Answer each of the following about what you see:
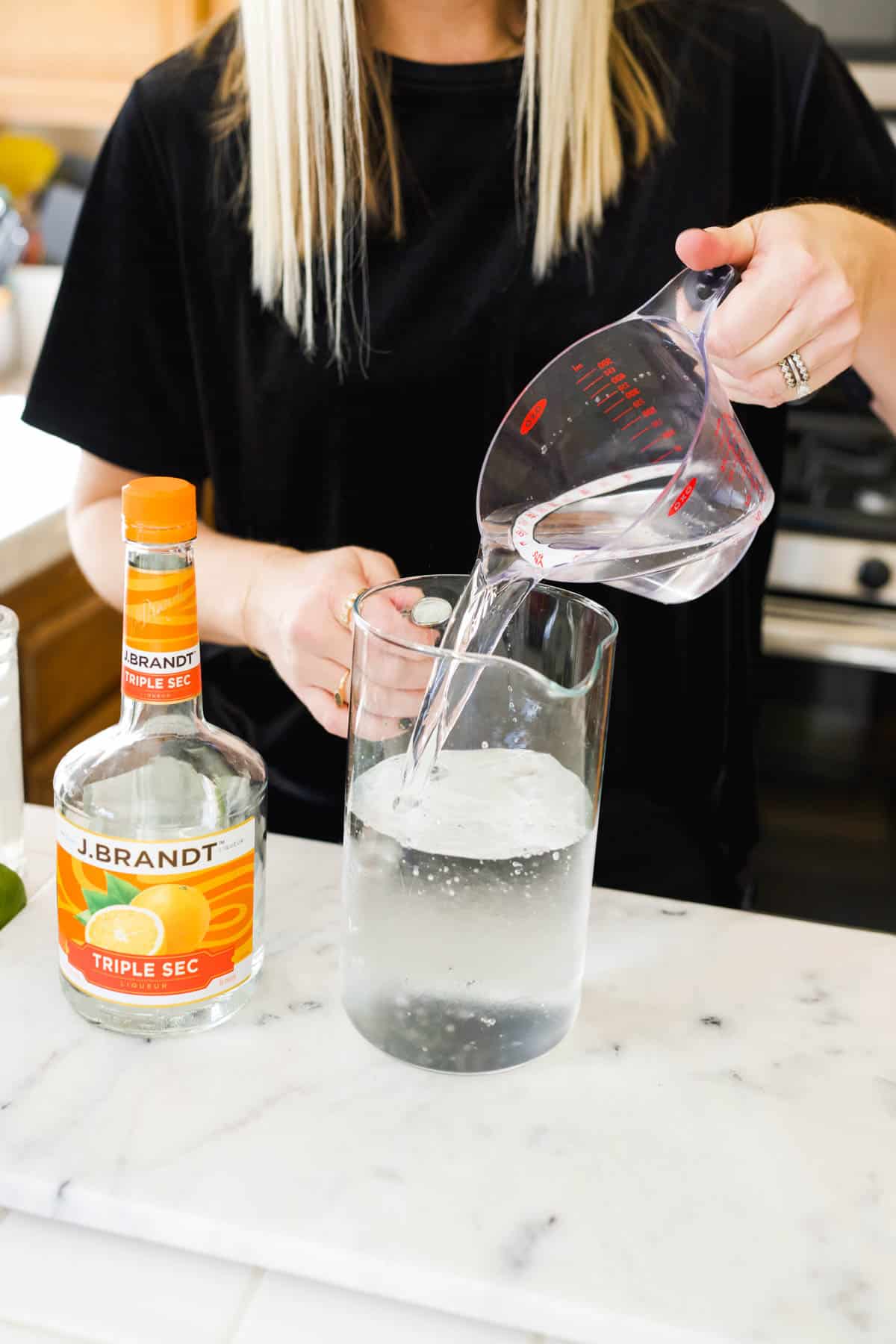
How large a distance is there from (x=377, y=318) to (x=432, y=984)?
600 mm

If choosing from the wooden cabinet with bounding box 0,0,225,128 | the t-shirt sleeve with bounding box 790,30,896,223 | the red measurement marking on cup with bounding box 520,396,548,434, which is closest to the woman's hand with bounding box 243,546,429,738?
the red measurement marking on cup with bounding box 520,396,548,434

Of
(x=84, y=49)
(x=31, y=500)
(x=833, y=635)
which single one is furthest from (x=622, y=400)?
(x=84, y=49)

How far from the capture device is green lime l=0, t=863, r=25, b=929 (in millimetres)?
708

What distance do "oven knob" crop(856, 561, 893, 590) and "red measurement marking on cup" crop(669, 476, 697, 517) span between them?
0.98 m

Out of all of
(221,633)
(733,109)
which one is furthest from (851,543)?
(221,633)

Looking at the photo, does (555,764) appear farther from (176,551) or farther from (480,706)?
(176,551)

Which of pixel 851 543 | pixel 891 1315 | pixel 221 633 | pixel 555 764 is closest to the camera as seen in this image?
pixel 891 1315

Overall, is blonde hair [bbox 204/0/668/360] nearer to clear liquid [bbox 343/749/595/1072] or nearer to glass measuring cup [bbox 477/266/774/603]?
glass measuring cup [bbox 477/266/774/603]

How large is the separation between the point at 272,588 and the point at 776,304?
14.0 inches

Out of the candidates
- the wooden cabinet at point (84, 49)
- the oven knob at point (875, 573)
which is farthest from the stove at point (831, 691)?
the wooden cabinet at point (84, 49)

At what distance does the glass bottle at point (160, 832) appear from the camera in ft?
1.84

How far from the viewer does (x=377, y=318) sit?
103cm

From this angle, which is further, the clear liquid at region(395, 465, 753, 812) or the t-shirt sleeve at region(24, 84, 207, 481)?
the t-shirt sleeve at region(24, 84, 207, 481)

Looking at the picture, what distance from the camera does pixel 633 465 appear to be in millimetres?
703
